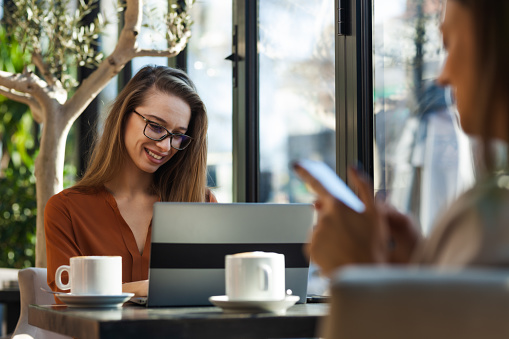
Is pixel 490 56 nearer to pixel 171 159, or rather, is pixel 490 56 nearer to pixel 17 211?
pixel 171 159

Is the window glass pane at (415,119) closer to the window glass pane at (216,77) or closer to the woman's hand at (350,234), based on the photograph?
the woman's hand at (350,234)

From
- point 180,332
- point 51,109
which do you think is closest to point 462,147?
point 180,332

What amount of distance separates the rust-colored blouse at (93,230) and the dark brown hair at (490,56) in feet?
6.02

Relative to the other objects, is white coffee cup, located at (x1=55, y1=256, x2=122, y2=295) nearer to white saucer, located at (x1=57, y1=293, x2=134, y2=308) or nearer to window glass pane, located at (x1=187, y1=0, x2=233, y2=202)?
white saucer, located at (x1=57, y1=293, x2=134, y2=308)

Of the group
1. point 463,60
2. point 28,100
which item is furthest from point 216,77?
point 463,60

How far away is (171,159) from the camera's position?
2.80 metres

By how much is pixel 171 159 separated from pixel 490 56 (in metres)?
2.10

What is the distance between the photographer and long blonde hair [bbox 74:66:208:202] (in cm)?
272

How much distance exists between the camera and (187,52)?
15.6 feet

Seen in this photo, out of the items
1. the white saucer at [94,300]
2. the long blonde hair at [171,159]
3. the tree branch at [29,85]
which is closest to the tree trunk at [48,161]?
the tree branch at [29,85]

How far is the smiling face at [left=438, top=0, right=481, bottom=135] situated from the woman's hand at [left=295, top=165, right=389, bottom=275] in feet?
0.61

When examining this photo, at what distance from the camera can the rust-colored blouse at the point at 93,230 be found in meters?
2.46

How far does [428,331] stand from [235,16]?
3718 millimetres

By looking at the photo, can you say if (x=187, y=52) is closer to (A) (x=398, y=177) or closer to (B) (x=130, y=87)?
(B) (x=130, y=87)
